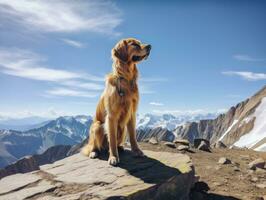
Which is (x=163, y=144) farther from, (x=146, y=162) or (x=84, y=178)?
(x=84, y=178)

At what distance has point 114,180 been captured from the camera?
957 cm

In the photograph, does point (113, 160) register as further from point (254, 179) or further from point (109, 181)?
point (254, 179)

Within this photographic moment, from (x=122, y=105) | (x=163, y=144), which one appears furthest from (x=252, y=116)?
(x=122, y=105)

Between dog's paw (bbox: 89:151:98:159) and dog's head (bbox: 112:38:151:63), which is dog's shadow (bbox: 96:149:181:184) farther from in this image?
dog's head (bbox: 112:38:151:63)

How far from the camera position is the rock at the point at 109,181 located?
352 inches

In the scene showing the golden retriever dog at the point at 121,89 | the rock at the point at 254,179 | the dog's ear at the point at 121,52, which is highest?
the dog's ear at the point at 121,52

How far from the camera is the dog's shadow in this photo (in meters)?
9.70

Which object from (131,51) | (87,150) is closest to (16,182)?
(87,150)

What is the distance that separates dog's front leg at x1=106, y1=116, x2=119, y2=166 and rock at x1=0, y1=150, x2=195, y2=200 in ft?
0.67

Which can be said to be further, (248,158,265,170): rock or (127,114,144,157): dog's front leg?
(248,158,265,170): rock

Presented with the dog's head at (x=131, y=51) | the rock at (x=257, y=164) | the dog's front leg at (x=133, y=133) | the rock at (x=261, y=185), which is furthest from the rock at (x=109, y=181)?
the rock at (x=257, y=164)

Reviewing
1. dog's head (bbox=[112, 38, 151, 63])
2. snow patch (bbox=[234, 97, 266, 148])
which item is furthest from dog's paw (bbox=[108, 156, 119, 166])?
snow patch (bbox=[234, 97, 266, 148])

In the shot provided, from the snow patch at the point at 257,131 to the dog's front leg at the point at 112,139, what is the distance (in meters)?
127

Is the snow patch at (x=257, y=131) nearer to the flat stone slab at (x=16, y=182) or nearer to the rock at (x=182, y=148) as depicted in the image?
the rock at (x=182, y=148)
